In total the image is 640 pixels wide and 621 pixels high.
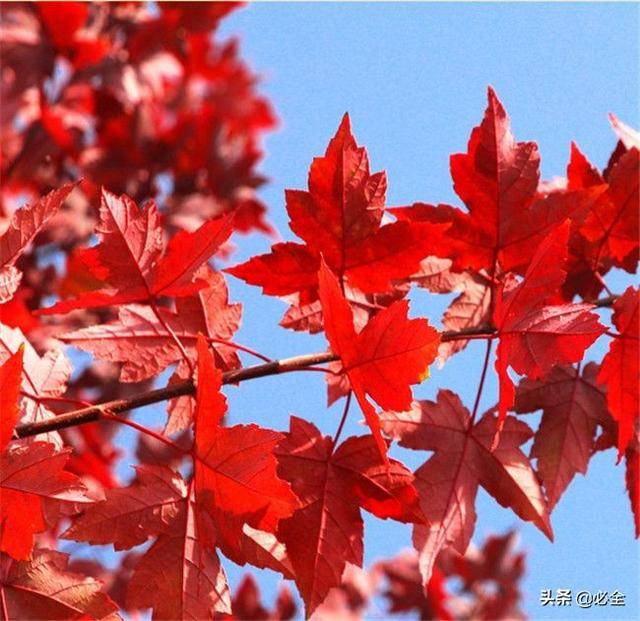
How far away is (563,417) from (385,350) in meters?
0.29

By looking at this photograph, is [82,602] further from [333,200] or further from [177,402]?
[333,200]

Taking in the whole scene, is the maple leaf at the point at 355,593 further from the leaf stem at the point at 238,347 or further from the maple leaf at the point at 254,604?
the leaf stem at the point at 238,347

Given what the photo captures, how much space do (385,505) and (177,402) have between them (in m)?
0.23

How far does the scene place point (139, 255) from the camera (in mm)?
787

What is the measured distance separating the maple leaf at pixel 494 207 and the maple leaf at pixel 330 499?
0.23m

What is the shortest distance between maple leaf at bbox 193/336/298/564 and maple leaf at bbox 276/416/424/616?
0.09 metres

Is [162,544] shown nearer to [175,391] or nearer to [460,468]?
[175,391]

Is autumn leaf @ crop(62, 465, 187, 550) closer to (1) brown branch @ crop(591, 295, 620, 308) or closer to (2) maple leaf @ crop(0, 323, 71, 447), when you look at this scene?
(2) maple leaf @ crop(0, 323, 71, 447)

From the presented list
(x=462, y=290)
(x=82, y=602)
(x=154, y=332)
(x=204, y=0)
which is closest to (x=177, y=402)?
(x=154, y=332)

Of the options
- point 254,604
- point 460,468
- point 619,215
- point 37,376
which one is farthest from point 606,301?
point 254,604

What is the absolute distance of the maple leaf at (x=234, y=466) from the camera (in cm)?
65

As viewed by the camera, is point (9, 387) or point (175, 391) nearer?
point (9, 387)

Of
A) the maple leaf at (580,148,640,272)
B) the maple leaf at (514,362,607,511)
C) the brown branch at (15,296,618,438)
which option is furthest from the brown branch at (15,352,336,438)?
the maple leaf at (580,148,640,272)

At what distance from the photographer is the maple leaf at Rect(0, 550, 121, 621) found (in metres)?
0.71
